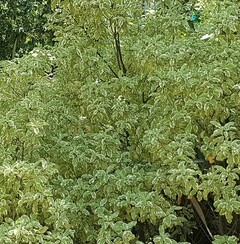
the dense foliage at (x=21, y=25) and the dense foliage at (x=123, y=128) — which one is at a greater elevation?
the dense foliage at (x=21, y=25)

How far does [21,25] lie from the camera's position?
7.21 metres

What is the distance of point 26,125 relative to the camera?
2.50 metres

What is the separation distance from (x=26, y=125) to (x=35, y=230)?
51 cm

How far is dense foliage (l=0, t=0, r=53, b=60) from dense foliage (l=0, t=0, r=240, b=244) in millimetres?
4049

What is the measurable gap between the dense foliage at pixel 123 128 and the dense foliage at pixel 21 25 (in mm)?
4049

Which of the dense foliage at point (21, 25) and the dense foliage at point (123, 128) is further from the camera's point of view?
the dense foliage at point (21, 25)

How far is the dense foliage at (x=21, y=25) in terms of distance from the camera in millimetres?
7086

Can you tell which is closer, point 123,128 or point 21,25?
point 123,128

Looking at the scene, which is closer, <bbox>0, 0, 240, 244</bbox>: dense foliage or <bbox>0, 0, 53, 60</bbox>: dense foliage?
<bbox>0, 0, 240, 244</bbox>: dense foliage

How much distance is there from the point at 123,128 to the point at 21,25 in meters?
4.82

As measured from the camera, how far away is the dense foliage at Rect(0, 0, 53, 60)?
279 inches

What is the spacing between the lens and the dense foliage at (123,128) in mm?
2393

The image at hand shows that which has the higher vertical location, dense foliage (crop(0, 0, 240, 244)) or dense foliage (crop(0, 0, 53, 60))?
dense foliage (crop(0, 0, 53, 60))

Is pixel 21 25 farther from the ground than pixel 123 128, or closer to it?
farther from the ground
